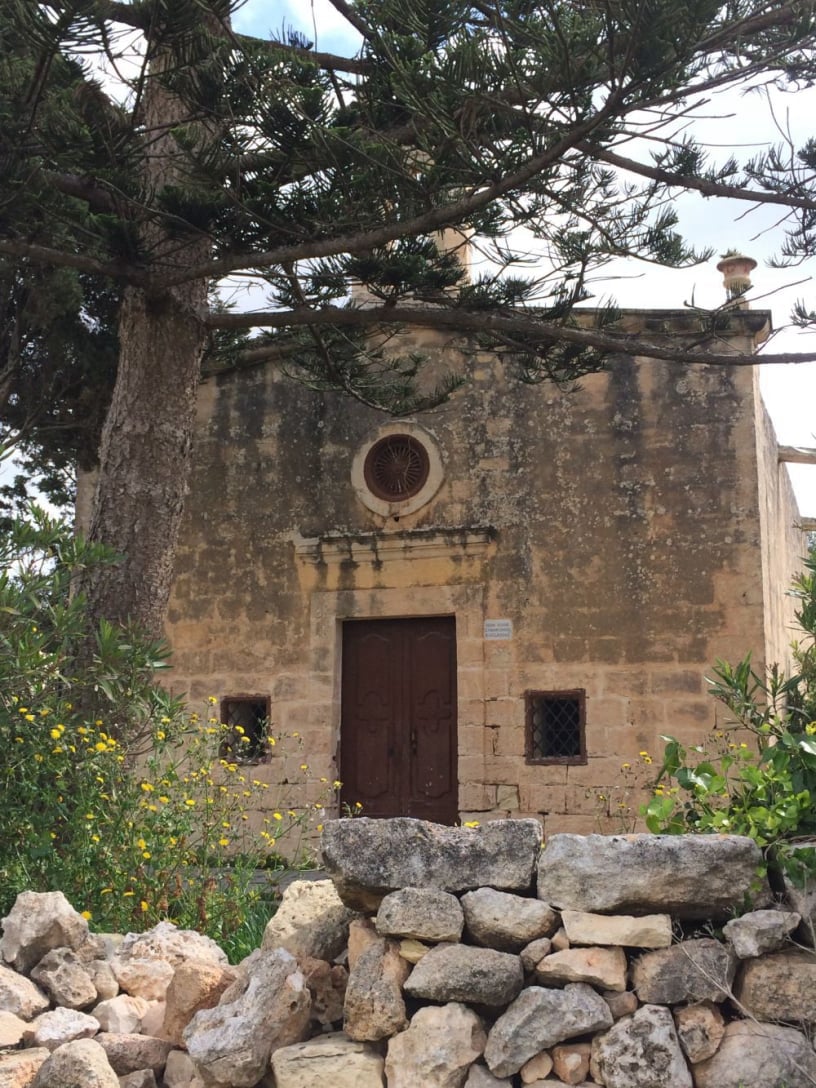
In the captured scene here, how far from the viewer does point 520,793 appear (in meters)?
9.74

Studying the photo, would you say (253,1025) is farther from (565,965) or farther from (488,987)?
(565,965)

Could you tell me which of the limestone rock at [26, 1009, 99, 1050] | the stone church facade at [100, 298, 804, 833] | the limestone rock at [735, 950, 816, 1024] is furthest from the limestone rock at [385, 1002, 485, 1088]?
the stone church facade at [100, 298, 804, 833]

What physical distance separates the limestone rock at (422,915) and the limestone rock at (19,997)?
1.30m

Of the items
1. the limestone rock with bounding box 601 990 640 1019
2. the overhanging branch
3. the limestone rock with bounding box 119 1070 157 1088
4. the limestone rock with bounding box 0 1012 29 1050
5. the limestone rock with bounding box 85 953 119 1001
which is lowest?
the limestone rock with bounding box 119 1070 157 1088

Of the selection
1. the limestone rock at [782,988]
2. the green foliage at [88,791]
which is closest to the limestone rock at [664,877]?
the limestone rock at [782,988]

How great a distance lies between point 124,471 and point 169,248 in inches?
62.1

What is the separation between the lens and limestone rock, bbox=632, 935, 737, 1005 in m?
3.53

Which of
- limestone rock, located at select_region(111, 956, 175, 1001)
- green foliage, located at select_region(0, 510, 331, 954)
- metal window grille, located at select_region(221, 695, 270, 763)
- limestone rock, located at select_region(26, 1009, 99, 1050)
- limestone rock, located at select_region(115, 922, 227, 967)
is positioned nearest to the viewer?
limestone rock, located at select_region(26, 1009, 99, 1050)

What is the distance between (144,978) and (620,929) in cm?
191

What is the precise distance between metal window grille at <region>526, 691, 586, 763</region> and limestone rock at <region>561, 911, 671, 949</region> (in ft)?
20.2

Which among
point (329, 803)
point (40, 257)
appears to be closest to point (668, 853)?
point (40, 257)

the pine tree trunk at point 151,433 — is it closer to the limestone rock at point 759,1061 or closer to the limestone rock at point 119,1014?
the limestone rock at point 119,1014

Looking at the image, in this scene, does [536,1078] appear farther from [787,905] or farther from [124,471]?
[124,471]

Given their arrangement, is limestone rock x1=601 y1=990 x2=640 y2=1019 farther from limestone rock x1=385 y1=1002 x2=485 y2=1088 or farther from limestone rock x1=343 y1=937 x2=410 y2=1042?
limestone rock x1=343 y1=937 x2=410 y2=1042
